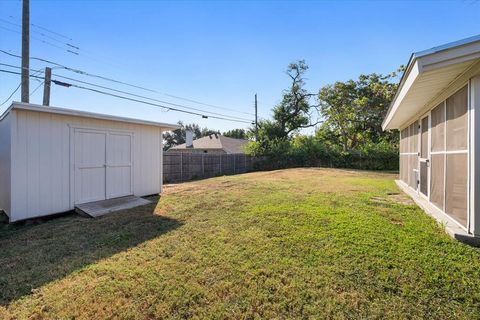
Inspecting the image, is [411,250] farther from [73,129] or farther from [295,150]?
[295,150]

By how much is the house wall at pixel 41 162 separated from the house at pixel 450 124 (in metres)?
6.80

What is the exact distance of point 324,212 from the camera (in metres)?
4.73

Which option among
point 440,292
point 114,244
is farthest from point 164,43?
point 440,292

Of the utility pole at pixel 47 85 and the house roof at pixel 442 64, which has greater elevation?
the utility pole at pixel 47 85

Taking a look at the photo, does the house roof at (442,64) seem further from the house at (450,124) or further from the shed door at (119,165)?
the shed door at (119,165)

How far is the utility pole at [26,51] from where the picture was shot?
775cm

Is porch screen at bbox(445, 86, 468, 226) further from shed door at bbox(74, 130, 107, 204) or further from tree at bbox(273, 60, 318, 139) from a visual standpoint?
tree at bbox(273, 60, 318, 139)

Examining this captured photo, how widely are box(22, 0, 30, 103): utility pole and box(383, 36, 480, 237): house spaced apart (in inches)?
405

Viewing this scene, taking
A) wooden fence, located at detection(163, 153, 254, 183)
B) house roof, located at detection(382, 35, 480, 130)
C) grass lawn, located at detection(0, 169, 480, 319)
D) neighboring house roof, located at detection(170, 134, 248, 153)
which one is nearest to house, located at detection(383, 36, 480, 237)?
house roof, located at detection(382, 35, 480, 130)

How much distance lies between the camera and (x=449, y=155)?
3.97m

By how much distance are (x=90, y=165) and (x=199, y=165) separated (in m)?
8.56

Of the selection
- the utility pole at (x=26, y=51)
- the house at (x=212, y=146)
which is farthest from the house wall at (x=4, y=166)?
the house at (x=212, y=146)

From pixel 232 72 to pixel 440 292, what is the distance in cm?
1613

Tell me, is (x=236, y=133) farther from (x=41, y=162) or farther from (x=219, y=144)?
(x=41, y=162)
